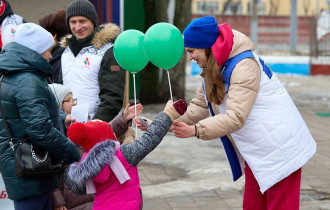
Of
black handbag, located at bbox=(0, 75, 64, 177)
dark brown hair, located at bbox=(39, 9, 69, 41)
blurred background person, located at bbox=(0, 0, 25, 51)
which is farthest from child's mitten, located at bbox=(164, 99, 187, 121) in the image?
blurred background person, located at bbox=(0, 0, 25, 51)

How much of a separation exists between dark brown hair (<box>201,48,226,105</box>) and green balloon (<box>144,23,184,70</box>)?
0.21 meters

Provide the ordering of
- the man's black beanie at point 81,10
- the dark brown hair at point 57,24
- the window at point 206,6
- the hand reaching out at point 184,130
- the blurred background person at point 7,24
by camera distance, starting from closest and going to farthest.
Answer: the hand reaching out at point 184,130, the man's black beanie at point 81,10, the dark brown hair at point 57,24, the blurred background person at point 7,24, the window at point 206,6

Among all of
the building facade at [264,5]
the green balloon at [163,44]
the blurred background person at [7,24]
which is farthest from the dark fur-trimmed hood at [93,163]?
the building facade at [264,5]

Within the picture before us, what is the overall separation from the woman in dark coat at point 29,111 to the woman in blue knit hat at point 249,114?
2.47 feet

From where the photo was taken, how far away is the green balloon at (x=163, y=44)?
3982mm

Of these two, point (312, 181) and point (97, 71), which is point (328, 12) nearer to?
point (312, 181)

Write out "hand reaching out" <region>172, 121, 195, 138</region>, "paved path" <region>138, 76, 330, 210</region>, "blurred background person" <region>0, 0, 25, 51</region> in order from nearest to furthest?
"hand reaching out" <region>172, 121, 195, 138</region>, "paved path" <region>138, 76, 330, 210</region>, "blurred background person" <region>0, 0, 25, 51</region>

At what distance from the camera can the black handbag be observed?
3.88 meters

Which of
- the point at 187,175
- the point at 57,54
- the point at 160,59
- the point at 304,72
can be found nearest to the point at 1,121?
the point at 160,59

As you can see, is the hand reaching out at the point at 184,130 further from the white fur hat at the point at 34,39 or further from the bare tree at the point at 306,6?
the bare tree at the point at 306,6

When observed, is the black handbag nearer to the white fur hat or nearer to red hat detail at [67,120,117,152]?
red hat detail at [67,120,117,152]

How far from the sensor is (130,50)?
4.16 m

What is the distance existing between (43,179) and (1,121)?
0.43m

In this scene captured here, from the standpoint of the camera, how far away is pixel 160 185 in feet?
23.0
